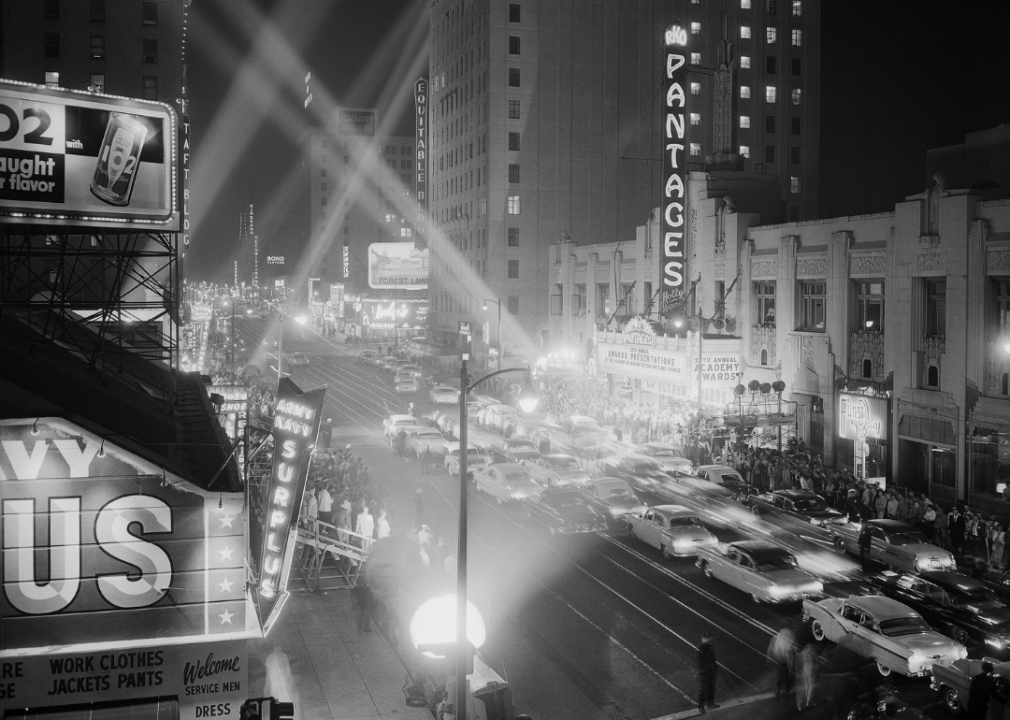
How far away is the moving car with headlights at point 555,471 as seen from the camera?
3472cm

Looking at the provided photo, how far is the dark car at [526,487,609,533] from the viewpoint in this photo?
3002cm

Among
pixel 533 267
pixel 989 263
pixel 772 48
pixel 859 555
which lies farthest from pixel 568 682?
pixel 772 48

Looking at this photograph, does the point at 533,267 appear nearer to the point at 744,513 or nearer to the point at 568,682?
the point at 744,513

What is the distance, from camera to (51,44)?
5456 centimetres

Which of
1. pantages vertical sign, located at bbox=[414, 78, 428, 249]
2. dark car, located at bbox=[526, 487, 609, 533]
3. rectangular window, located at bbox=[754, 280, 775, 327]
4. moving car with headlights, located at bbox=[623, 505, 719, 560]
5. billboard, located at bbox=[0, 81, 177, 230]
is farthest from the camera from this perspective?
pantages vertical sign, located at bbox=[414, 78, 428, 249]

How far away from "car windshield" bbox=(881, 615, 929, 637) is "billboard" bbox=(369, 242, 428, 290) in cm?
12032

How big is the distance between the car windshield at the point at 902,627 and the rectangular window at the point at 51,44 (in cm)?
5451

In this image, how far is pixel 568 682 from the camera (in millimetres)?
18391

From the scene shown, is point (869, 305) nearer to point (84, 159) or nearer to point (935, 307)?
point (935, 307)

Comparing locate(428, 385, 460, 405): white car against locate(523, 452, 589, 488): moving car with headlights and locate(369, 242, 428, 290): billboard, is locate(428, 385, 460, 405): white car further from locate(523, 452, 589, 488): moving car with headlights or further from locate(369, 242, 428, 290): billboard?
locate(369, 242, 428, 290): billboard

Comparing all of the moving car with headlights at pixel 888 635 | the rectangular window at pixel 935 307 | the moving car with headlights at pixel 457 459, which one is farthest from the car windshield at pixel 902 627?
the rectangular window at pixel 935 307

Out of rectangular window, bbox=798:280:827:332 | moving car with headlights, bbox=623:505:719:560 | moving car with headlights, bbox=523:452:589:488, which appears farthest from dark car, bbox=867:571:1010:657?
rectangular window, bbox=798:280:827:332

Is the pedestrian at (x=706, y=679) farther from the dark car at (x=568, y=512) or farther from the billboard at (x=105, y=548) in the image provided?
the dark car at (x=568, y=512)

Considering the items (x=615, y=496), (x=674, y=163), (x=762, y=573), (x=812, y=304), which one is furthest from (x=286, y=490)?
(x=674, y=163)
